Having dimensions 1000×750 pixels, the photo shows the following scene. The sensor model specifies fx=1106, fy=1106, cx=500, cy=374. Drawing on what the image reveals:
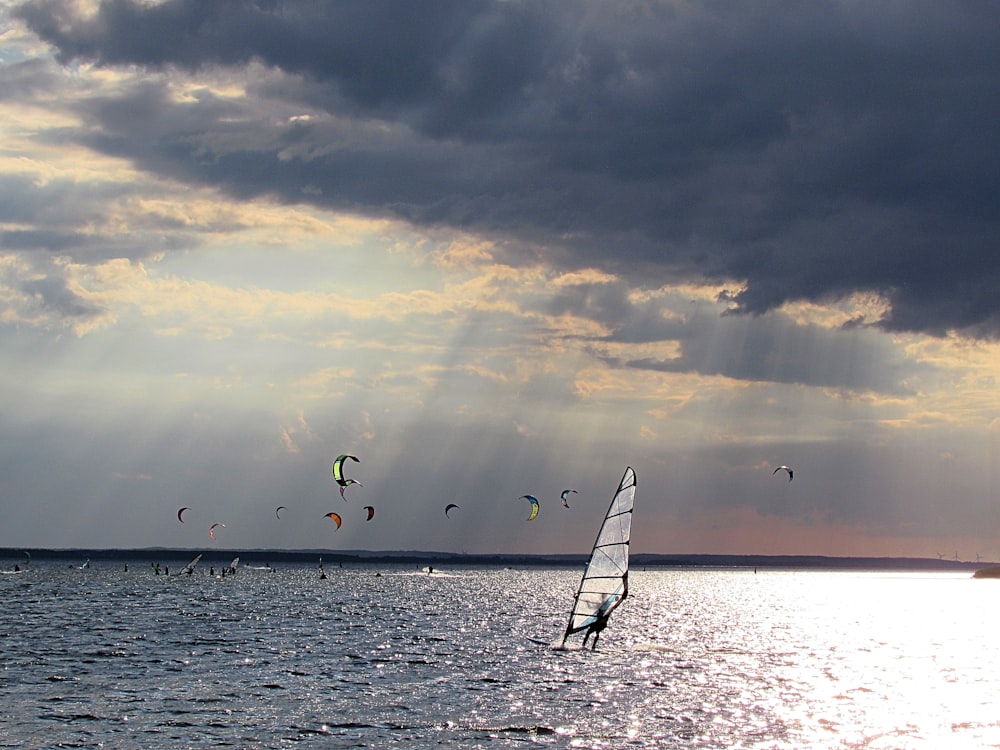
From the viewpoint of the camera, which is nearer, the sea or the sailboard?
the sea

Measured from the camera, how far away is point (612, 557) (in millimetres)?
46938

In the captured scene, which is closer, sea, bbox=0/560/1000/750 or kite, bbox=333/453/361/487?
sea, bbox=0/560/1000/750

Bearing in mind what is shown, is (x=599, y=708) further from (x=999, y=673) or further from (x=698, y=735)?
(x=999, y=673)

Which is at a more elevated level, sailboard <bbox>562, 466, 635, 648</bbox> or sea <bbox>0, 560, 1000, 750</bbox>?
sailboard <bbox>562, 466, 635, 648</bbox>

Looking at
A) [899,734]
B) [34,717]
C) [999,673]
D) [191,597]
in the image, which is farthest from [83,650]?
[191,597]

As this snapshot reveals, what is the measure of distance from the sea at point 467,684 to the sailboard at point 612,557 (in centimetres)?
291

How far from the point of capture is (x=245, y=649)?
5072 centimetres

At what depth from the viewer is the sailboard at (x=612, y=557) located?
46406 mm

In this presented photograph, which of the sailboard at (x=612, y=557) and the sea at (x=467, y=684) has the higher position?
the sailboard at (x=612, y=557)

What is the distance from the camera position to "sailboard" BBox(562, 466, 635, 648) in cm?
4641

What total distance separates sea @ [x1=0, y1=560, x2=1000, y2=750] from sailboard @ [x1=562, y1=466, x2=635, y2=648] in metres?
2.91

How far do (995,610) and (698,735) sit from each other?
11704 cm

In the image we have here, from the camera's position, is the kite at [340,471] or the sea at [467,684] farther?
the kite at [340,471]

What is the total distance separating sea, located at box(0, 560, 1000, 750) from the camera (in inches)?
1156
